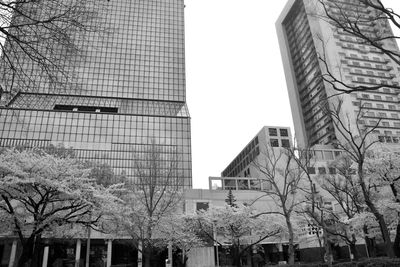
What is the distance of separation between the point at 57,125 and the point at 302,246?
6648cm

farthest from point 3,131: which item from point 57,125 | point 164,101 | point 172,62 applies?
point 172,62

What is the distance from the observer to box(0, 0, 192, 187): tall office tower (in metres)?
75.5

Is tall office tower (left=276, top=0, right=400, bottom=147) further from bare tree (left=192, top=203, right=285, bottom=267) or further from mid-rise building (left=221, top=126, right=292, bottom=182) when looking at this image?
bare tree (left=192, top=203, right=285, bottom=267)

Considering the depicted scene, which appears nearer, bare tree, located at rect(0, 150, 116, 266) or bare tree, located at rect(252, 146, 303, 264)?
bare tree, located at rect(0, 150, 116, 266)

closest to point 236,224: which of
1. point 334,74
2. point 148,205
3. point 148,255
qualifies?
point 148,205

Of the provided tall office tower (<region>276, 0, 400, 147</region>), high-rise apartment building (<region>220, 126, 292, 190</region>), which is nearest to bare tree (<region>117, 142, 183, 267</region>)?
high-rise apartment building (<region>220, 126, 292, 190</region>)

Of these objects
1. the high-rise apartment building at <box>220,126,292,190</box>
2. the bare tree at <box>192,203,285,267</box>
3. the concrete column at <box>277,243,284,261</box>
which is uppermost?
the high-rise apartment building at <box>220,126,292,190</box>

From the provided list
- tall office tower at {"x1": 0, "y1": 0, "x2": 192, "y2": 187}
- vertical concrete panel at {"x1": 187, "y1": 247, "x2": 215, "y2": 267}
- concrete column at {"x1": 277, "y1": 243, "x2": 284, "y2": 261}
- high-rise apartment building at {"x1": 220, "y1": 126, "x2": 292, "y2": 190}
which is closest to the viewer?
vertical concrete panel at {"x1": 187, "y1": 247, "x2": 215, "y2": 267}

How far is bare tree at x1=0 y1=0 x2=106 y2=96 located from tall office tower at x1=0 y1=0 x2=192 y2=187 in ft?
213

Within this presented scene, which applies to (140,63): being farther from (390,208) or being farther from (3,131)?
(390,208)

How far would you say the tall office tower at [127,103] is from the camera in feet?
248

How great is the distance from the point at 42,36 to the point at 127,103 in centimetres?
8555

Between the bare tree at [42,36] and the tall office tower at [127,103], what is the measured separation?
6480 centimetres

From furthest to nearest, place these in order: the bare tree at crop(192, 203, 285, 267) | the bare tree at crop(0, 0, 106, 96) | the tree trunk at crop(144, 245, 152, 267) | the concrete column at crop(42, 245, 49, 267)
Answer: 1. the concrete column at crop(42, 245, 49, 267)
2. the bare tree at crop(192, 203, 285, 267)
3. the tree trunk at crop(144, 245, 152, 267)
4. the bare tree at crop(0, 0, 106, 96)
